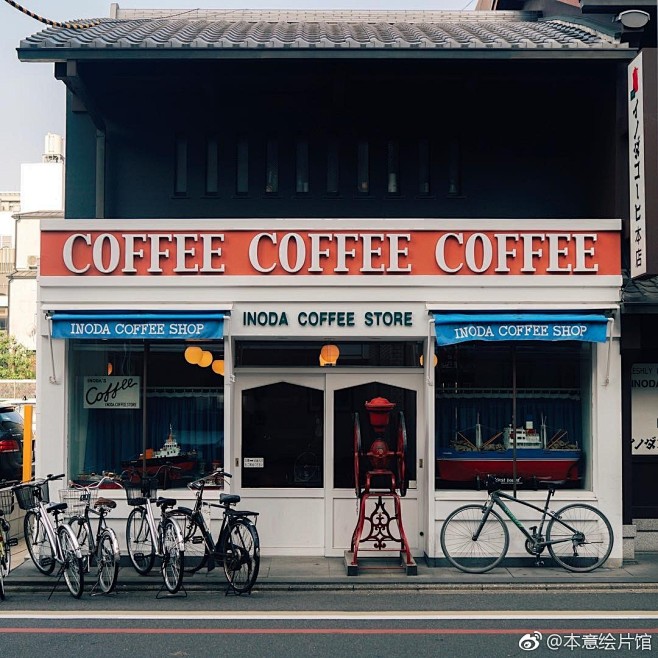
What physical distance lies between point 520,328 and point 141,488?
520 centimetres

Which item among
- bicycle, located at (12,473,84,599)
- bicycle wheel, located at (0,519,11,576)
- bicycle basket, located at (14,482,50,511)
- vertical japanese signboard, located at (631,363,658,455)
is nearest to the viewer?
bicycle, located at (12,473,84,599)

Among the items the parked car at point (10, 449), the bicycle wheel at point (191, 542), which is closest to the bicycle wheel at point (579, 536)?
the bicycle wheel at point (191, 542)

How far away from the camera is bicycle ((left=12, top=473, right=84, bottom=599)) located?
10188mm

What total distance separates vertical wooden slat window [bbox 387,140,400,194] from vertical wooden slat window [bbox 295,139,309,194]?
1203 millimetres

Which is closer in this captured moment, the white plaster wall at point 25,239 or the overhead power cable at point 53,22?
the overhead power cable at point 53,22

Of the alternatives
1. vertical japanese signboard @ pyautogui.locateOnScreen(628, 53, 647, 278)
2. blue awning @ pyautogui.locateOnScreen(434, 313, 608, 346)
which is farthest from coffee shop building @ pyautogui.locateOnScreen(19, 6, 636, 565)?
vertical japanese signboard @ pyautogui.locateOnScreen(628, 53, 647, 278)

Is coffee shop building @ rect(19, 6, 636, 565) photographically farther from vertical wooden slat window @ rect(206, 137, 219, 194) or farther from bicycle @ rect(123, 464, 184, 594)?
bicycle @ rect(123, 464, 184, 594)

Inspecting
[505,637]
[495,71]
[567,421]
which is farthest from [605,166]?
[505,637]

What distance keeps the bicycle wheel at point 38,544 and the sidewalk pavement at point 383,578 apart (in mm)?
130

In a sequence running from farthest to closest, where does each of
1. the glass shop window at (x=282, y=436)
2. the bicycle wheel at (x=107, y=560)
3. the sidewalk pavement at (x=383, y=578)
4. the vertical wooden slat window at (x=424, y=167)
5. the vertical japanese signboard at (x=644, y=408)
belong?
the vertical wooden slat window at (x=424, y=167) < the vertical japanese signboard at (x=644, y=408) < the glass shop window at (x=282, y=436) < the sidewalk pavement at (x=383, y=578) < the bicycle wheel at (x=107, y=560)

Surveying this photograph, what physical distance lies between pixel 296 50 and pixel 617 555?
24.8 feet

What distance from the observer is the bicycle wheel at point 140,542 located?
36.4 ft

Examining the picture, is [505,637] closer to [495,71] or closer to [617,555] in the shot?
[617,555]

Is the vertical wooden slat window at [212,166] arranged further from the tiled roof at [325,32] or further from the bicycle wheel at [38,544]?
the bicycle wheel at [38,544]
